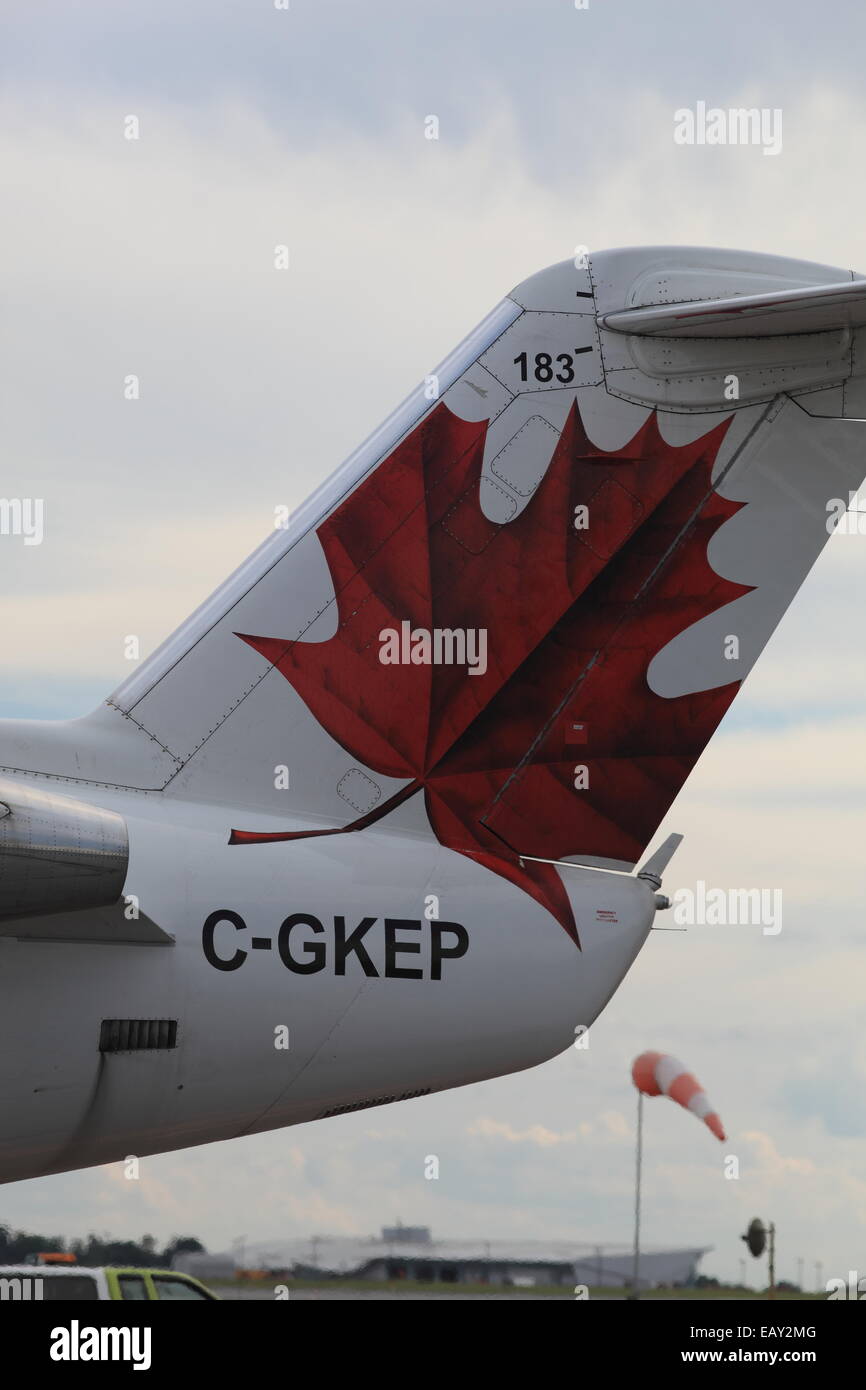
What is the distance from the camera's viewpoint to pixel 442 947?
7980mm

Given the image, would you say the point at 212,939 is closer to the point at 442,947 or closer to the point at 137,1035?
the point at 137,1035

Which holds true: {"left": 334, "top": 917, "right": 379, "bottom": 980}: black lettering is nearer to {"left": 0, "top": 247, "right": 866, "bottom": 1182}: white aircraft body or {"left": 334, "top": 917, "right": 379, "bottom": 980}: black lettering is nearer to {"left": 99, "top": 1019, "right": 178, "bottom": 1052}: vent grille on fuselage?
{"left": 0, "top": 247, "right": 866, "bottom": 1182}: white aircraft body

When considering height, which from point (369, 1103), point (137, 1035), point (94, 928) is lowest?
point (369, 1103)

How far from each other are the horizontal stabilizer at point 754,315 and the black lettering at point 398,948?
3434 millimetres

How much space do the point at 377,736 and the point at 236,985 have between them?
62.2 inches

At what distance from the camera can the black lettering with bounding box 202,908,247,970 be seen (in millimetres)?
7520

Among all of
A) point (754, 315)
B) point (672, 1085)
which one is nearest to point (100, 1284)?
point (672, 1085)

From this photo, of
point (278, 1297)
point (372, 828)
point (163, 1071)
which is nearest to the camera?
point (163, 1071)

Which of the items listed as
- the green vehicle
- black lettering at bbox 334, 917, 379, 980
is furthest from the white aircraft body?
the green vehicle

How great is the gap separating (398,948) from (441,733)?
1216mm

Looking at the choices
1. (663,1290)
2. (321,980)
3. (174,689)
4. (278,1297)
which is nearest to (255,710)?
(174,689)

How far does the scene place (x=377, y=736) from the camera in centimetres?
850

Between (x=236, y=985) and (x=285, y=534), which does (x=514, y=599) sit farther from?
(x=236, y=985)

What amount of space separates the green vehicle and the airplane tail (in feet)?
16.4
